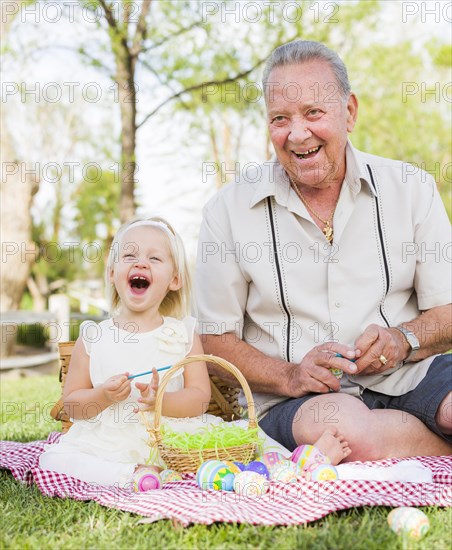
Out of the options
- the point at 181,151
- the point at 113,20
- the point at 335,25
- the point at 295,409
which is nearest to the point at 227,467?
the point at 295,409

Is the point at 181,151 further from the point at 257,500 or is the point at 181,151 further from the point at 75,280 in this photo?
the point at 75,280

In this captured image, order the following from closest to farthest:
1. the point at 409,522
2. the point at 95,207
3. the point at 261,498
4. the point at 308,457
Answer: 1. the point at 409,522
2. the point at 261,498
3. the point at 308,457
4. the point at 95,207

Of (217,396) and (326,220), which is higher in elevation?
(326,220)

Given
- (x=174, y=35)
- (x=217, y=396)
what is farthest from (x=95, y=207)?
(x=217, y=396)

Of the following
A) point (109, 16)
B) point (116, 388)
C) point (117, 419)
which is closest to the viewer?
point (116, 388)

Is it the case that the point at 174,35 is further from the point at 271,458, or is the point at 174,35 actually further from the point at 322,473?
the point at 322,473

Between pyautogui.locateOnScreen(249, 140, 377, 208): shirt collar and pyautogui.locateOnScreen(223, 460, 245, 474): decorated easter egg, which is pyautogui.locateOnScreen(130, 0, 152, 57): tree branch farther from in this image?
pyautogui.locateOnScreen(223, 460, 245, 474): decorated easter egg

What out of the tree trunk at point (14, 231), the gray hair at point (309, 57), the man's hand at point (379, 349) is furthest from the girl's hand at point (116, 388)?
the tree trunk at point (14, 231)

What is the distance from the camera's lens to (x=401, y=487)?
240cm

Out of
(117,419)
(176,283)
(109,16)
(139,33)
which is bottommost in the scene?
(117,419)

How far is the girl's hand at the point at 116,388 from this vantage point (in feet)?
9.05

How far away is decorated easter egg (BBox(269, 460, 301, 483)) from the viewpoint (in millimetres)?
2531

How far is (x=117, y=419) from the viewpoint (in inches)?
118

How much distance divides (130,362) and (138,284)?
341 millimetres
